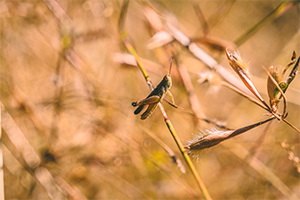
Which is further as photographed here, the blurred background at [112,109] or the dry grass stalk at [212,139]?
the blurred background at [112,109]

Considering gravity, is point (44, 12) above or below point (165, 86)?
above

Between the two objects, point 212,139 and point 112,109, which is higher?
point 112,109

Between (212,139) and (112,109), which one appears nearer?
(212,139)

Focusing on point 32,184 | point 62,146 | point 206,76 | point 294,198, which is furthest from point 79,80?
point 294,198

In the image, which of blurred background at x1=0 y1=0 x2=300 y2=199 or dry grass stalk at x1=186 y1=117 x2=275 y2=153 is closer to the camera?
dry grass stalk at x1=186 y1=117 x2=275 y2=153

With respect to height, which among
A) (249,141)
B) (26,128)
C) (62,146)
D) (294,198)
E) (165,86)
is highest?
(26,128)

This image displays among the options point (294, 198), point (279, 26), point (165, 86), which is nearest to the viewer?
point (165, 86)

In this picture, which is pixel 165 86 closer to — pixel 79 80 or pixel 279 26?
pixel 79 80

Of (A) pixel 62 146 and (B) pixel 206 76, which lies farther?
(A) pixel 62 146
